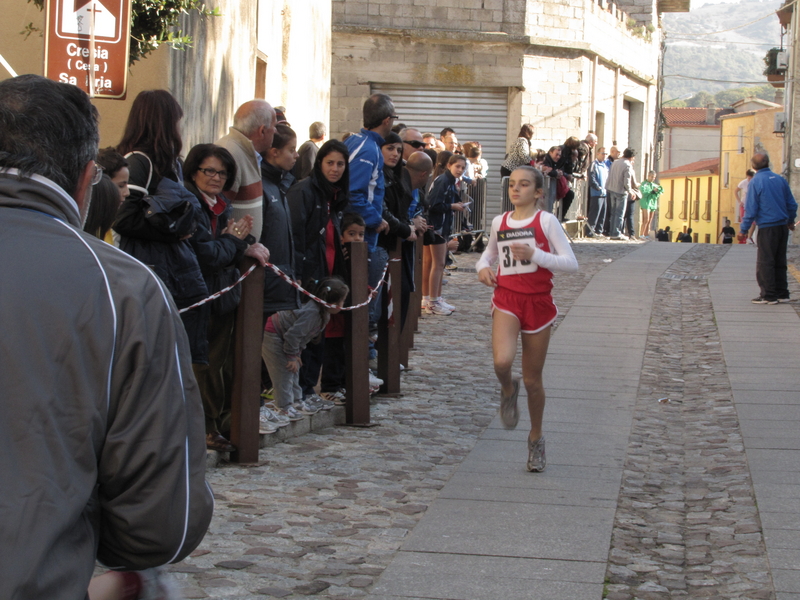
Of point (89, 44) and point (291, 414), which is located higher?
point (89, 44)

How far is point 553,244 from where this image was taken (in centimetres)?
591

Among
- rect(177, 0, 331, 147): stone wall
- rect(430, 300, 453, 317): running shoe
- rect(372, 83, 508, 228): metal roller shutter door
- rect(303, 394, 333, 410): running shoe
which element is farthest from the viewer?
rect(372, 83, 508, 228): metal roller shutter door

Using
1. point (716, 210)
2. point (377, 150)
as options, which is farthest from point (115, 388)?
point (716, 210)

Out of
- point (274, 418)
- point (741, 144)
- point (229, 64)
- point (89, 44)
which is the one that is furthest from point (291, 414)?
point (741, 144)

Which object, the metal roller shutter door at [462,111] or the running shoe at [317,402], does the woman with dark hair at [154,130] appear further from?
the metal roller shutter door at [462,111]

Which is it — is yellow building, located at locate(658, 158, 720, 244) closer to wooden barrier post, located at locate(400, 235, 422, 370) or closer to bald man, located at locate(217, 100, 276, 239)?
wooden barrier post, located at locate(400, 235, 422, 370)

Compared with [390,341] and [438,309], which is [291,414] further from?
[438,309]

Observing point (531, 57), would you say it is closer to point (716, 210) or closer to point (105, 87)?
point (105, 87)

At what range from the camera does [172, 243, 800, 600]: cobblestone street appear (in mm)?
4246

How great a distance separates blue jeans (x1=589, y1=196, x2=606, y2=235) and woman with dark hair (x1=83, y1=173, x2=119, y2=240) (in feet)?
66.7

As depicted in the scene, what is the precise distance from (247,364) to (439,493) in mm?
1330

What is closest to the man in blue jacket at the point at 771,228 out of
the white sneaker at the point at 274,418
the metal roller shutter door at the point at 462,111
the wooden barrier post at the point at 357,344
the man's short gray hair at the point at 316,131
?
the man's short gray hair at the point at 316,131

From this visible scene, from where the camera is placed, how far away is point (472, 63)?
2567 centimetres

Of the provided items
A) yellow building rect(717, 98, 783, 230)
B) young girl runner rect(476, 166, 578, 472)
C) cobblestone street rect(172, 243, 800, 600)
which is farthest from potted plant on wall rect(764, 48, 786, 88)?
young girl runner rect(476, 166, 578, 472)
